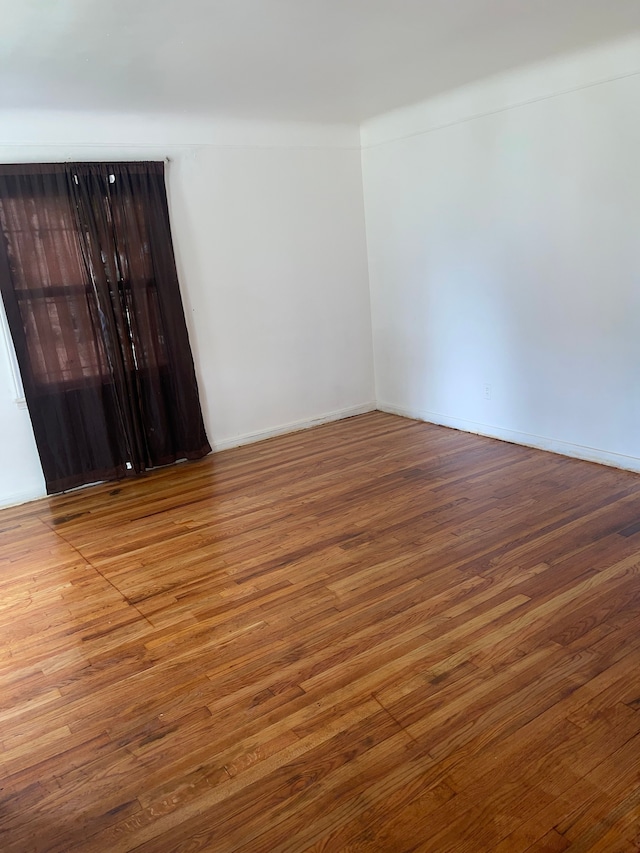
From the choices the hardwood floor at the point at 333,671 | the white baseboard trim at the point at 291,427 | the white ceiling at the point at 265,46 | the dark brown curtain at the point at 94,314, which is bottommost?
the white baseboard trim at the point at 291,427

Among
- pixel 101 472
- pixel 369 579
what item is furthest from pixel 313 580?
pixel 101 472

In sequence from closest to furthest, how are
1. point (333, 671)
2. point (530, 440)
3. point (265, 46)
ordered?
1. point (333, 671)
2. point (265, 46)
3. point (530, 440)

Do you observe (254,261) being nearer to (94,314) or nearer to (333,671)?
(94,314)

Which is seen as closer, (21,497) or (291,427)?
(21,497)

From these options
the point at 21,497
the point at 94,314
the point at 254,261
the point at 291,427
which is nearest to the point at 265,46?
the point at 254,261

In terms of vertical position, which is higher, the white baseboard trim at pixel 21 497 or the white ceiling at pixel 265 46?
the white ceiling at pixel 265 46

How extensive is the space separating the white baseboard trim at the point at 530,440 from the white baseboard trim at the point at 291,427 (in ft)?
0.95

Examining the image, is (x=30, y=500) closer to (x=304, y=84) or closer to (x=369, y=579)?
(x=369, y=579)

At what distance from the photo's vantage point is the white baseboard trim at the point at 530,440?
3.92 metres

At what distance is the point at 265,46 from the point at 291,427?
9.99ft

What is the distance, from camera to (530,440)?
448 centimetres

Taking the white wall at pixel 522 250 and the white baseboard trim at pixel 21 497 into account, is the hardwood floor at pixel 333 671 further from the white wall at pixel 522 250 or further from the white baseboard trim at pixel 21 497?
the white wall at pixel 522 250

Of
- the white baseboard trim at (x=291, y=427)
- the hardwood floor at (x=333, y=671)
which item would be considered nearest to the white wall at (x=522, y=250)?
the white baseboard trim at (x=291, y=427)

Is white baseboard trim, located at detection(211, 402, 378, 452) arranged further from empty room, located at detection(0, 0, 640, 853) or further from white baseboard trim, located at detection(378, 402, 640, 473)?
white baseboard trim, located at detection(378, 402, 640, 473)
